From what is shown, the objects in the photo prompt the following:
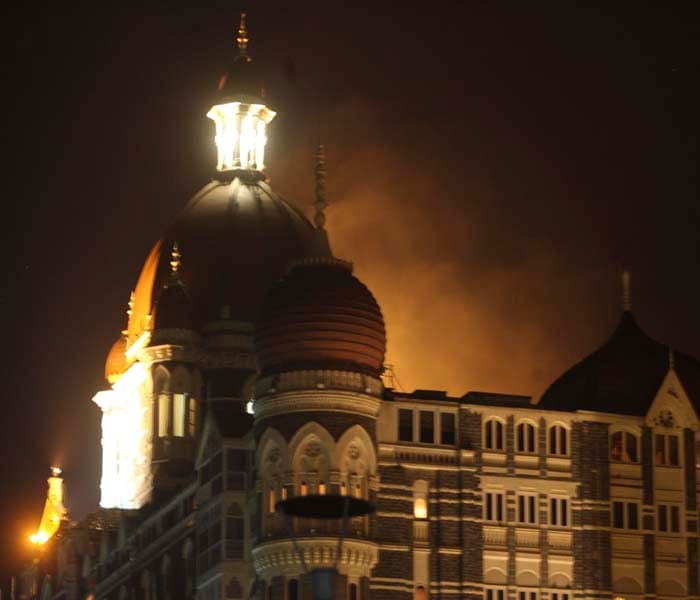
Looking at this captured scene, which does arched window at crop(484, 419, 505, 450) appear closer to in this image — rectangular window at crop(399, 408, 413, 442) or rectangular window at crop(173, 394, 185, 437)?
rectangular window at crop(399, 408, 413, 442)

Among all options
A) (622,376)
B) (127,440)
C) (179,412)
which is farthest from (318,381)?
(127,440)

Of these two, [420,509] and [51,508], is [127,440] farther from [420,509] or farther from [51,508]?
[420,509]

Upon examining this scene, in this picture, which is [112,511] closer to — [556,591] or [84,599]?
[84,599]

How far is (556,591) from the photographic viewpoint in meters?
114

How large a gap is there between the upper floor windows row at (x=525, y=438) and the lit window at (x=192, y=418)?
2072 centimetres

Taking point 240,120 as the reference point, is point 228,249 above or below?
below

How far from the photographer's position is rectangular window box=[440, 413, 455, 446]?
114 metres

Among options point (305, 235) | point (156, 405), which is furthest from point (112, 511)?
point (305, 235)

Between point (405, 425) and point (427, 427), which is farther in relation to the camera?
point (427, 427)

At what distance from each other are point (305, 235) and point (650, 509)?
85.8 ft

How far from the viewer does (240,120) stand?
138m

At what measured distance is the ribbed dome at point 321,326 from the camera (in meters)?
110

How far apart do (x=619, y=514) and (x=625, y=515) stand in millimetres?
285

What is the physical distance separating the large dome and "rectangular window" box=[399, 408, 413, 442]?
1869cm
